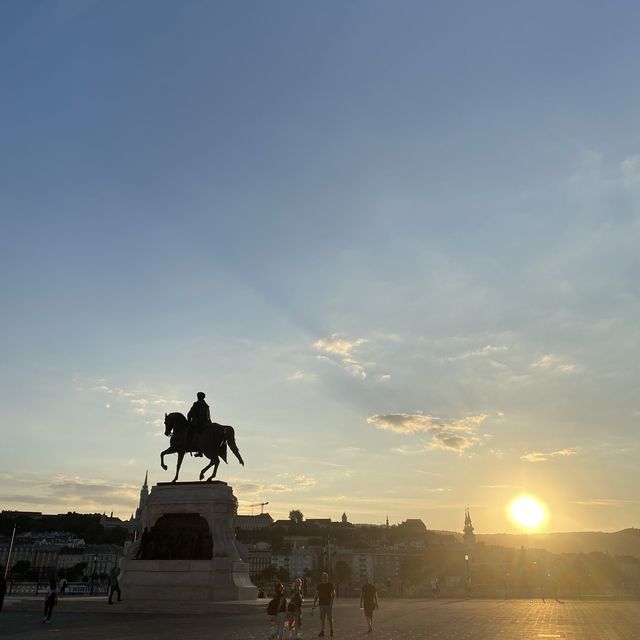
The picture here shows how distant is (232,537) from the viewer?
26562mm

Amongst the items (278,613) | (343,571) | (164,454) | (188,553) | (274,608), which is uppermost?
(164,454)

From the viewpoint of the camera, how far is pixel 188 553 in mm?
25297

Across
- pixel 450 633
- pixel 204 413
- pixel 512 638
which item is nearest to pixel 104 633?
pixel 450 633

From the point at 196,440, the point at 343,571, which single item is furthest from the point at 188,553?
the point at 343,571

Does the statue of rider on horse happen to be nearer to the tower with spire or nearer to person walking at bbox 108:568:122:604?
person walking at bbox 108:568:122:604

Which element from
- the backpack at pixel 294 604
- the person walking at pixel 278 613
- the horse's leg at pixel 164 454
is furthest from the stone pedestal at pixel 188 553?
the person walking at pixel 278 613

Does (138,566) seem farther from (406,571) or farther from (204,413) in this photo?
(406,571)

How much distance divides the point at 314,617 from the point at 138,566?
7.34 metres

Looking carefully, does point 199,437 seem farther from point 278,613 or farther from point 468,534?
point 468,534

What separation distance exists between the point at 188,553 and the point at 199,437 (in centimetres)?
489

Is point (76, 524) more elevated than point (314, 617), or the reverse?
point (76, 524)

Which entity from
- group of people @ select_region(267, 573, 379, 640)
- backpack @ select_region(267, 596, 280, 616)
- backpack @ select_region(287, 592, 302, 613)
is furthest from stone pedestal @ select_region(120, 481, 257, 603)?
backpack @ select_region(267, 596, 280, 616)

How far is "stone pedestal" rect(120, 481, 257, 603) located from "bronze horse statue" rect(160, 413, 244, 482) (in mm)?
1184

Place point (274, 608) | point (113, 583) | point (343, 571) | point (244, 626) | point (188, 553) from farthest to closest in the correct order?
1. point (343, 571)
2. point (188, 553)
3. point (113, 583)
4. point (244, 626)
5. point (274, 608)
